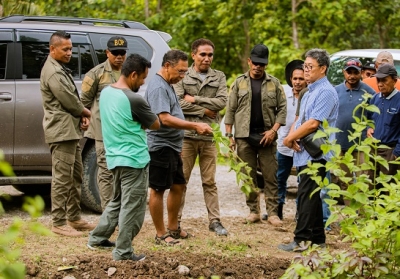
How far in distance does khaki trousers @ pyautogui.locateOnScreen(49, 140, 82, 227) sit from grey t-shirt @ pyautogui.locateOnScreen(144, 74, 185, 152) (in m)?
0.85

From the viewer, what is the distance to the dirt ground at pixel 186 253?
6.14 metres

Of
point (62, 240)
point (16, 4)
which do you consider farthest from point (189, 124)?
point (16, 4)

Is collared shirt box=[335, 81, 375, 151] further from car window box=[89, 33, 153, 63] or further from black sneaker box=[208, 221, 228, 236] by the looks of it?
car window box=[89, 33, 153, 63]

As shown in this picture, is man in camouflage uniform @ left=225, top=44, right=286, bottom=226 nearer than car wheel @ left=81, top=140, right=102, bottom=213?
Yes

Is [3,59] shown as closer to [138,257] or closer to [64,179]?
[64,179]

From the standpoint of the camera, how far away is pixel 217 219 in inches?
327

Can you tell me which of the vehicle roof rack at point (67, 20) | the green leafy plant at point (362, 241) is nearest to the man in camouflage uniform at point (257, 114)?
the vehicle roof rack at point (67, 20)

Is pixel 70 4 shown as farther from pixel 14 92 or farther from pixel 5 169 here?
pixel 5 169

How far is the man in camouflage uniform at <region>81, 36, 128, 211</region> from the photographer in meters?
7.85

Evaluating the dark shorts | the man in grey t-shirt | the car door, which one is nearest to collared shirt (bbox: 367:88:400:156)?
the man in grey t-shirt

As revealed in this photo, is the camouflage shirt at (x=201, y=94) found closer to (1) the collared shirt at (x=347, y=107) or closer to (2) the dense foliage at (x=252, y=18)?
(1) the collared shirt at (x=347, y=107)

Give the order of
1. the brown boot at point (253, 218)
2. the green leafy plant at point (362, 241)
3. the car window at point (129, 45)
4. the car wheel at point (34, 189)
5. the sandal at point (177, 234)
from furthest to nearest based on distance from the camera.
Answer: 1. the car wheel at point (34, 189)
2. the car window at point (129, 45)
3. the brown boot at point (253, 218)
4. the sandal at point (177, 234)
5. the green leafy plant at point (362, 241)

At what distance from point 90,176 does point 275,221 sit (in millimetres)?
2208

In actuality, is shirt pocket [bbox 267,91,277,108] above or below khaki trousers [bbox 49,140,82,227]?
above
